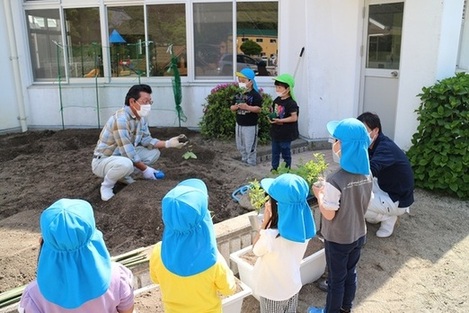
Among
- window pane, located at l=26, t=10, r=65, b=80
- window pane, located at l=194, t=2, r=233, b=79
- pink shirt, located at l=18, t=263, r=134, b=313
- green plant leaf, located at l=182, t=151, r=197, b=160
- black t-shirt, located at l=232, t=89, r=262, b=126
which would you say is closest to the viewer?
pink shirt, located at l=18, t=263, r=134, b=313

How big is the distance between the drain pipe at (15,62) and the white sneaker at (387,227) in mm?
7356

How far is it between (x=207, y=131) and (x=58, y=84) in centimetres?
360

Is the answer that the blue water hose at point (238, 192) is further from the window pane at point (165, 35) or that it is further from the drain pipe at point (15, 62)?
the drain pipe at point (15, 62)

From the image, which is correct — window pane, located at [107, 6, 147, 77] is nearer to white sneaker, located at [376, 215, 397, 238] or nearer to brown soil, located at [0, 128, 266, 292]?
brown soil, located at [0, 128, 266, 292]

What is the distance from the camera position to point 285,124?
16.0ft

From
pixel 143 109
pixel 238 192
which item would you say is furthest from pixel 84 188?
pixel 238 192

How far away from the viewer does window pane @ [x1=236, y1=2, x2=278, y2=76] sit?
→ 24.6ft

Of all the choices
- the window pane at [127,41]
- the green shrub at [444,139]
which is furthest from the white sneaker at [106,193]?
the window pane at [127,41]

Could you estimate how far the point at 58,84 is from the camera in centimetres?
828

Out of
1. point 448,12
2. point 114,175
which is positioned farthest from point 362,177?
point 448,12

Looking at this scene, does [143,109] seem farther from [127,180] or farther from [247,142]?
[247,142]

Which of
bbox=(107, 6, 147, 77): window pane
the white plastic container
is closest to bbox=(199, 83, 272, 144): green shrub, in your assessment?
bbox=(107, 6, 147, 77): window pane

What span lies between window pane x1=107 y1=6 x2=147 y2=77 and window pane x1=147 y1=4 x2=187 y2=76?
0.19m

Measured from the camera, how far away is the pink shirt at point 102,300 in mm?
1757
